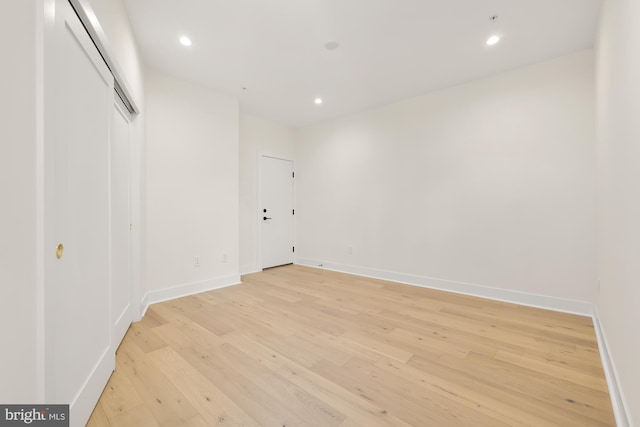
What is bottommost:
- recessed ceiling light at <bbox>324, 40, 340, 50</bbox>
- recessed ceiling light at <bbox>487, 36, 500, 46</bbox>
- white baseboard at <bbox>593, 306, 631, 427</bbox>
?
white baseboard at <bbox>593, 306, 631, 427</bbox>

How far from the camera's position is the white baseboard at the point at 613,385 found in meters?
1.32

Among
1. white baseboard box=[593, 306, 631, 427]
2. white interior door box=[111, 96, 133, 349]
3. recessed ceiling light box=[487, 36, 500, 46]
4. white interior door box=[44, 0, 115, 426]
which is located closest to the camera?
white interior door box=[44, 0, 115, 426]

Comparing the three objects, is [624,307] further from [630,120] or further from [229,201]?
[229,201]

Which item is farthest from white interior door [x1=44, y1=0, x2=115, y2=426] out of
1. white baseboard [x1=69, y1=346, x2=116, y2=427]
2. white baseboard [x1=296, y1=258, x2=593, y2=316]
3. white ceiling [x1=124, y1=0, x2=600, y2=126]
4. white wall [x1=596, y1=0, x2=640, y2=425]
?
white baseboard [x1=296, y1=258, x2=593, y2=316]

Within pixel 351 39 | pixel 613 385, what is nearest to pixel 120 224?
pixel 351 39

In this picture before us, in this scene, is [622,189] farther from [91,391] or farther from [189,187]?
[189,187]

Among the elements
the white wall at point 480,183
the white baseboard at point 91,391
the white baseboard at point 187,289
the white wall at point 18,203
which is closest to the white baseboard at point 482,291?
the white wall at point 480,183

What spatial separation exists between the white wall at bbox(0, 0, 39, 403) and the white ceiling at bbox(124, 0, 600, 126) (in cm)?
167

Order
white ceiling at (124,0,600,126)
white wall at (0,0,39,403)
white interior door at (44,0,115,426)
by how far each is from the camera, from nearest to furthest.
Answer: white wall at (0,0,39,403) → white interior door at (44,0,115,426) → white ceiling at (124,0,600,126)

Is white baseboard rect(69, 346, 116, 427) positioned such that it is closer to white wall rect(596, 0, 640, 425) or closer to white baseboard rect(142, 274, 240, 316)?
white baseboard rect(142, 274, 240, 316)

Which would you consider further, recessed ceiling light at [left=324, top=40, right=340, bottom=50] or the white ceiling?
recessed ceiling light at [left=324, top=40, right=340, bottom=50]

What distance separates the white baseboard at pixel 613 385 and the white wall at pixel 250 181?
4.28 meters

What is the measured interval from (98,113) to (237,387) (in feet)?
6.33

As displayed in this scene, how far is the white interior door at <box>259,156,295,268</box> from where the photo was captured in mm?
4924
